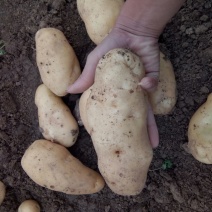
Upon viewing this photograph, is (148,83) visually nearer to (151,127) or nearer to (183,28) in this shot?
(151,127)

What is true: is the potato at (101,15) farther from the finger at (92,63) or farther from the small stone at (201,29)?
the small stone at (201,29)

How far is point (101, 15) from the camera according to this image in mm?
1653

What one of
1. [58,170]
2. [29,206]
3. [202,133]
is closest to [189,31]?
[202,133]

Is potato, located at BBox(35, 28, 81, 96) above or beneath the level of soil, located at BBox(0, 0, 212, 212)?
above

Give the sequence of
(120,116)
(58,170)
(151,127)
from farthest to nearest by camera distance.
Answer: (58,170) < (151,127) < (120,116)

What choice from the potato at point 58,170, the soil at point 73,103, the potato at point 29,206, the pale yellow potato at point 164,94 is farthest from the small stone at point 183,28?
the potato at point 29,206

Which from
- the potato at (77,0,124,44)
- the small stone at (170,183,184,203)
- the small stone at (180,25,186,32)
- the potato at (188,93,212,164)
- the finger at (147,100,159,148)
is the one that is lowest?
the small stone at (170,183,184,203)

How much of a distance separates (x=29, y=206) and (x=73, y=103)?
1.75 ft

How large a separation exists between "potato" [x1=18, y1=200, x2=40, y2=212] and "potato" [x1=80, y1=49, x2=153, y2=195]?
528mm

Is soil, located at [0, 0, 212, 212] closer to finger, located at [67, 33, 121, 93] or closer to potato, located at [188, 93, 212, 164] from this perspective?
potato, located at [188, 93, 212, 164]

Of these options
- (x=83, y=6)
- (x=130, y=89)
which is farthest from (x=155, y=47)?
(x=83, y=6)

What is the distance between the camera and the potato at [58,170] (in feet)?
5.37

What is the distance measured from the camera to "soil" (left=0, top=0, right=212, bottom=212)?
5.68ft

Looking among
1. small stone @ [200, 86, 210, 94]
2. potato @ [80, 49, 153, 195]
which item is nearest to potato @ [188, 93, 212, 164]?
small stone @ [200, 86, 210, 94]
